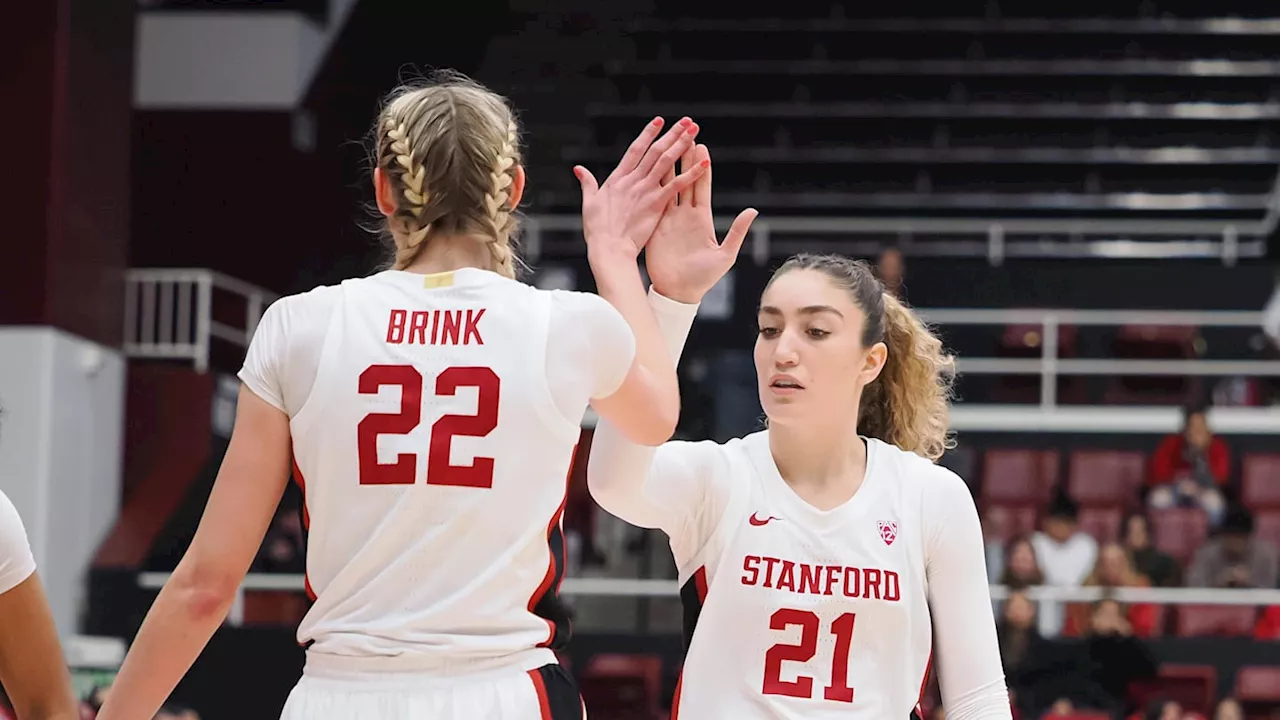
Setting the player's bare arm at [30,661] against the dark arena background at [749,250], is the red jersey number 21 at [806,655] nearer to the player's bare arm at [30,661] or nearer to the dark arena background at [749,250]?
the player's bare arm at [30,661]

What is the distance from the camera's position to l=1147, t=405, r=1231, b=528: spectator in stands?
11578 millimetres

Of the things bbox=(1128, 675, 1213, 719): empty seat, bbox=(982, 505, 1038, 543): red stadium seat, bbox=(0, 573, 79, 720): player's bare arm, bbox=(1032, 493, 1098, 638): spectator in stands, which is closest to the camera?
bbox=(0, 573, 79, 720): player's bare arm

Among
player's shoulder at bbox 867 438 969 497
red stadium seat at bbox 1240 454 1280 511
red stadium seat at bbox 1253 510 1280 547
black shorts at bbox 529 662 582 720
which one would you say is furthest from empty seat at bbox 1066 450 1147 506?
black shorts at bbox 529 662 582 720

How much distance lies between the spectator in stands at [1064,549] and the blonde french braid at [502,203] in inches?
339

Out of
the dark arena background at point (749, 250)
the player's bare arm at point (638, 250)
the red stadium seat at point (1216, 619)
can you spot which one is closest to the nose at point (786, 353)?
the player's bare arm at point (638, 250)

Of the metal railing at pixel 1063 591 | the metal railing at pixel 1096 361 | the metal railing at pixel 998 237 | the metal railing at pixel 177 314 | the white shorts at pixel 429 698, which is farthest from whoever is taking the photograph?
the metal railing at pixel 998 237

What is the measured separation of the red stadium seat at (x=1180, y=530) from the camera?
37.6 ft

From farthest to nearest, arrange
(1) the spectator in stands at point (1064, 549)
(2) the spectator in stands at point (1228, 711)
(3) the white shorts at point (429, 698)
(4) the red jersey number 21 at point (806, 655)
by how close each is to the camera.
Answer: (1) the spectator in stands at point (1064, 549) < (2) the spectator in stands at point (1228, 711) < (4) the red jersey number 21 at point (806, 655) < (3) the white shorts at point (429, 698)

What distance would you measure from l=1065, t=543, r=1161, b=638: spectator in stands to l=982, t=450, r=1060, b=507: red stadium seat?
176 centimetres

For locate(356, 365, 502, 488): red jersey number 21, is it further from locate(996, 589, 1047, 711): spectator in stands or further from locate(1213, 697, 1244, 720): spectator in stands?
locate(996, 589, 1047, 711): spectator in stands

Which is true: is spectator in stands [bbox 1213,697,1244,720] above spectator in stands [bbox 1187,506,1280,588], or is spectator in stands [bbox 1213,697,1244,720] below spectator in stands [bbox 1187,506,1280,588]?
below

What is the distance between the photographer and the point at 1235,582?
1084 centimetres

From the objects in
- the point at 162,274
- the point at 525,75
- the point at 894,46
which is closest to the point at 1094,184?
the point at 894,46

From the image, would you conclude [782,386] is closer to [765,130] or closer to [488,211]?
[488,211]
